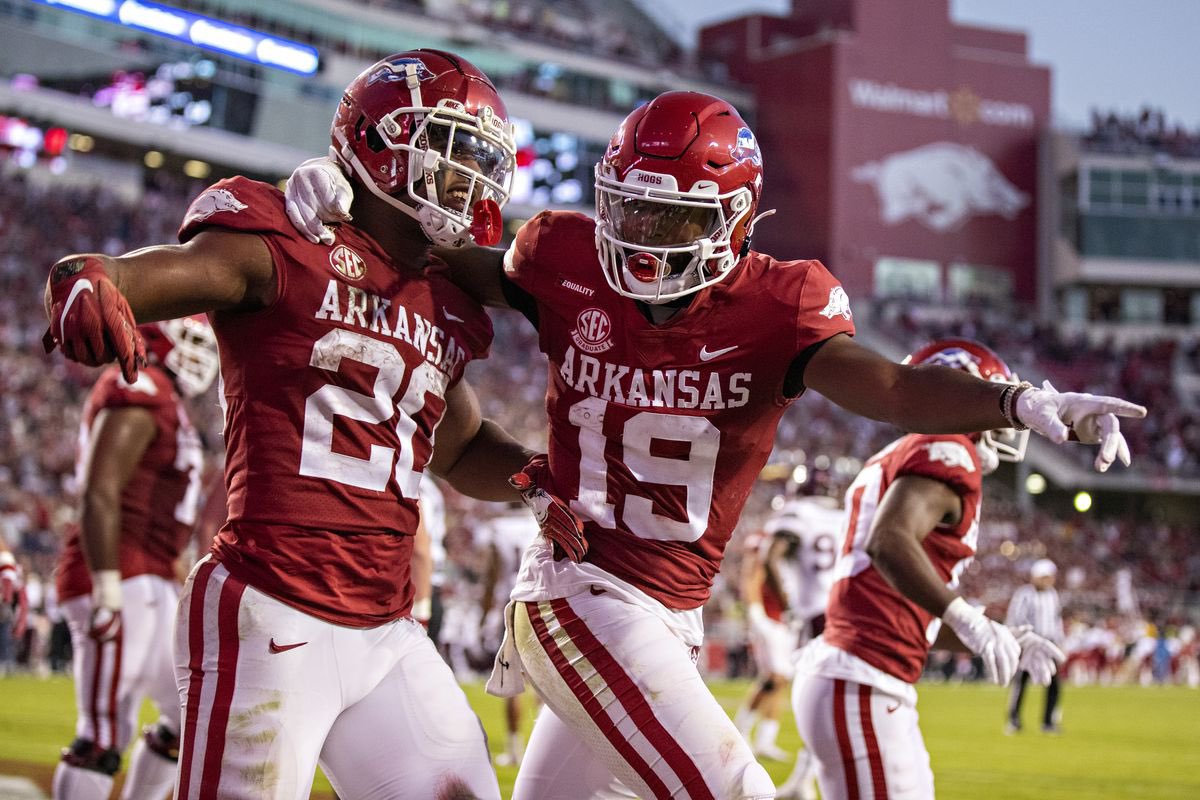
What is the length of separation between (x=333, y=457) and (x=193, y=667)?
1.74 feet

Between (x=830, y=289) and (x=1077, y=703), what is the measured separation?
55.2ft

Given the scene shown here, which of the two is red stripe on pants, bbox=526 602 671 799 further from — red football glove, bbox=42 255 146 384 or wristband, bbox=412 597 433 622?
wristband, bbox=412 597 433 622

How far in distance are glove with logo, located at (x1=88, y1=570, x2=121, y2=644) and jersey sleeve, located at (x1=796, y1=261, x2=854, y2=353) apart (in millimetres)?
2969

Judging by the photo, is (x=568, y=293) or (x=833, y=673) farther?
(x=833, y=673)

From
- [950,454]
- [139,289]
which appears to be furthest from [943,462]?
[139,289]

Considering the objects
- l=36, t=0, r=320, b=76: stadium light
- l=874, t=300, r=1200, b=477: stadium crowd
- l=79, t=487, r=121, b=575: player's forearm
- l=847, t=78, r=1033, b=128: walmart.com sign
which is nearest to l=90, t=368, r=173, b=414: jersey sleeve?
l=79, t=487, r=121, b=575: player's forearm

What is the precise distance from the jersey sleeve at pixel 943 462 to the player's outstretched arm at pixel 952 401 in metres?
1.23

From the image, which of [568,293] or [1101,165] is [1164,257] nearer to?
[1101,165]

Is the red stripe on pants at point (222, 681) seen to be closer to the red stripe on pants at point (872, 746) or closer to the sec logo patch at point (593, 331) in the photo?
the sec logo patch at point (593, 331)

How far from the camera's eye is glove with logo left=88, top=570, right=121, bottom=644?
4.86 m

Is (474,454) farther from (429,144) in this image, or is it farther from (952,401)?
(952,401)

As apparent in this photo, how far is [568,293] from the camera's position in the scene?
10.7 feet

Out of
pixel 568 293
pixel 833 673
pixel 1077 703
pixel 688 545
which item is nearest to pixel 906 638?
pixel 833 673

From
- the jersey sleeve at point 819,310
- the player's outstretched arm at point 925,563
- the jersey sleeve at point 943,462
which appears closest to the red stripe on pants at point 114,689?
the player's outstretched arm at point 925,563
